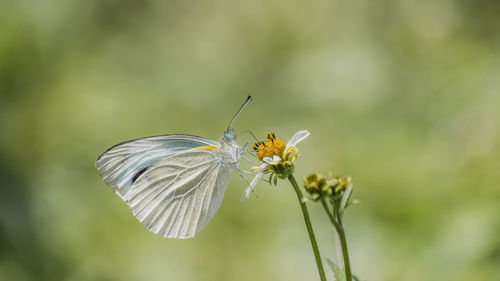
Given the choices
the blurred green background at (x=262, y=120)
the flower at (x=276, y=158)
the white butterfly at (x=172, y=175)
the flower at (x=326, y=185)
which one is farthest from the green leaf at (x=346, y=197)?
the blurred green background at (x=262, y=120)

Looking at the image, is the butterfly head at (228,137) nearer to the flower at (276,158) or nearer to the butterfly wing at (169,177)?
the butterfly wing at (169,177)

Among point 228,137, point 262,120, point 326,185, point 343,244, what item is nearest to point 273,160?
point 326,185

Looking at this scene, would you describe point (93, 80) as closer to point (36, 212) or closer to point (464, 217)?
point (36, 212)

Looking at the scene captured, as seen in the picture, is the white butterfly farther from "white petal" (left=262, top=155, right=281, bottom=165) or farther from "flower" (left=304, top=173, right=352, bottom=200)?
"flower" (left=304, top=173, right=352, bottom=200)

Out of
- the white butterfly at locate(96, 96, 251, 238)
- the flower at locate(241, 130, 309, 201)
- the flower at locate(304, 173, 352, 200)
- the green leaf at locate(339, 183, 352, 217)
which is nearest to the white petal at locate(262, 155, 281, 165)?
the flower at locate(241, 130, 309, 201)

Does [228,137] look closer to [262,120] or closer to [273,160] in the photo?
[273,160]
